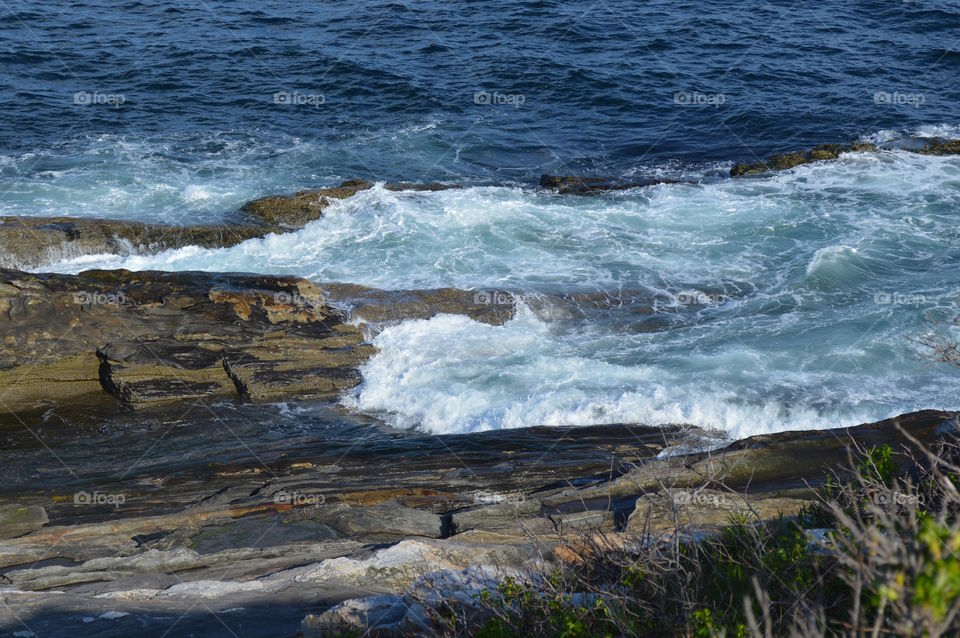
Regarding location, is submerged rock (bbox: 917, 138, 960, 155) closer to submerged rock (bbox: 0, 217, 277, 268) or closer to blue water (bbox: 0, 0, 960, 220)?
blue water (bbox: 0, 0, 960, 220)

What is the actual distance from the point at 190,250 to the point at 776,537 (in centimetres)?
1158

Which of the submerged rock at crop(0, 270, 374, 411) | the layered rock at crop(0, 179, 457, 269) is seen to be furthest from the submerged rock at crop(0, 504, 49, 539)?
the layered rock at crop(0, 179, 457, 269)

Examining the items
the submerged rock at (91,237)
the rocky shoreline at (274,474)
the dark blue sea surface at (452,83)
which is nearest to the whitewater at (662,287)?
the submerged rock at (91,237)

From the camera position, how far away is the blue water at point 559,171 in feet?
36.9

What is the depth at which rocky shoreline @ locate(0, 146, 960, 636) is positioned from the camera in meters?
5.83

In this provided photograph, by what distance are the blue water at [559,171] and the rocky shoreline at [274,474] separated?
2.40 ft

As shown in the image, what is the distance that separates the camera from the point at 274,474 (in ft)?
29.4

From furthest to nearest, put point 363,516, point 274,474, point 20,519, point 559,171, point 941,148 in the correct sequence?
point 941,148
point 559,171
point 274,474
point 20,519
point 363,516

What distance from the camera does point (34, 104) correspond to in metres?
21.5

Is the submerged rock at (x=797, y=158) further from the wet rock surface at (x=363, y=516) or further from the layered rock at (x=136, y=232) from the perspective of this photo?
the wet rock surface at (x=363, y=516)

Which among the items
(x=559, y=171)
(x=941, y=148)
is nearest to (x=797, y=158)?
(x=941, y=148)

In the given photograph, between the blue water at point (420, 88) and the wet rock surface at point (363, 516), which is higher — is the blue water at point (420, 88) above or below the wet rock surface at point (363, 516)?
above

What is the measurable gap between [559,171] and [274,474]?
1125 cm

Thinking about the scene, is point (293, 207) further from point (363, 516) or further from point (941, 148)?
point (941, 148)
